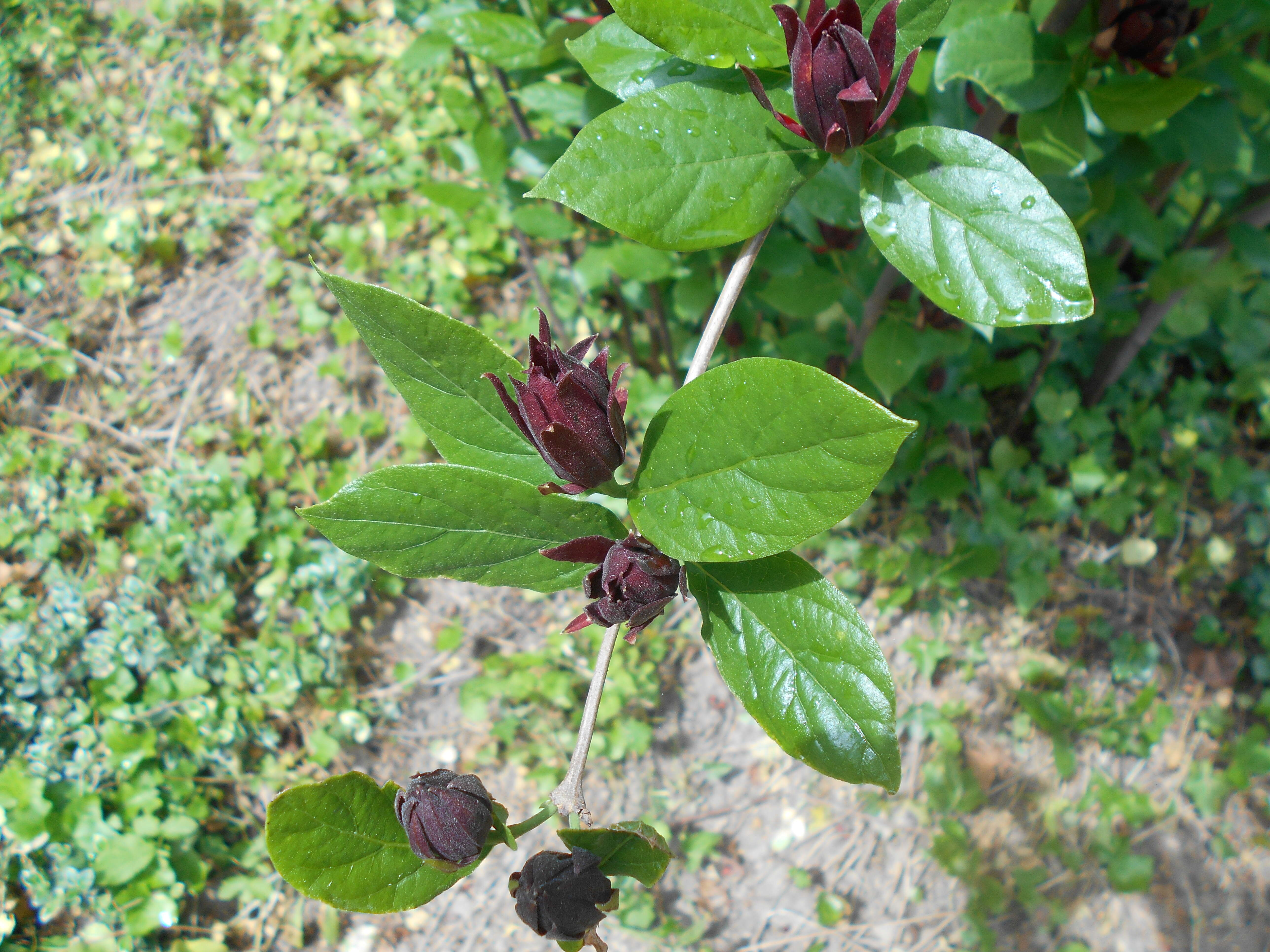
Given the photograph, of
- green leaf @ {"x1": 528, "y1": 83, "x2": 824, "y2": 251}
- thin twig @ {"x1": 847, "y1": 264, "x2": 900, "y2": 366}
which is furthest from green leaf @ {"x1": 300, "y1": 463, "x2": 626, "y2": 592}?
thin twig @ {"x1": 847, "y1": 264, "x2": 900, "y2": 366}

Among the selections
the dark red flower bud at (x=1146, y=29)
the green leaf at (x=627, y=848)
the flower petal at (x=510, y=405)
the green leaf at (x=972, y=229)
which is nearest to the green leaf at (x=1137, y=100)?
the dark red flower bud at (x=1146, y=29)

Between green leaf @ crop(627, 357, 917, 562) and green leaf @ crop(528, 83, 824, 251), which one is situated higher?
green leaf @ crop(528, 83, 824, 251)

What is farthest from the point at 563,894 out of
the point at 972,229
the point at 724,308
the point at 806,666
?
the point at 972,229

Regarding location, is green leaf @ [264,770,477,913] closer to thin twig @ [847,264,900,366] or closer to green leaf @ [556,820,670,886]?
green leaf @ [556,820,670,886]

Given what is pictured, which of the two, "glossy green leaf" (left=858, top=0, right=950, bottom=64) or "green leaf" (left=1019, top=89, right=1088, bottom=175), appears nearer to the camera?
"glossy green leaf" (left=858, top=0, right=950, bottom=64)

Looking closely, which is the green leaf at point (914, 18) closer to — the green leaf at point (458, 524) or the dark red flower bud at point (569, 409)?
the dark red flower bud at point (569, 409)

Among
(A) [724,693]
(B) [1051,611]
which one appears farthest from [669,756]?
(B) [1051,611]

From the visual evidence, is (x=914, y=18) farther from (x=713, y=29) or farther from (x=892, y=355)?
(x=892, y=355)
